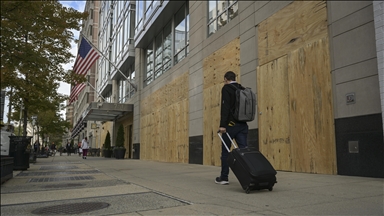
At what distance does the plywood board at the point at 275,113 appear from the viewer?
27.4 feet

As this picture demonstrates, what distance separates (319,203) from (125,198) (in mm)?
2539

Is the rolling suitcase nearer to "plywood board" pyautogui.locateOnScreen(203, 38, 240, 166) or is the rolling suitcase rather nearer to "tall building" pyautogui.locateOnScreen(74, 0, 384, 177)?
"tall building" pyautogui.locateOnScreen(74, 0, 384, 177)

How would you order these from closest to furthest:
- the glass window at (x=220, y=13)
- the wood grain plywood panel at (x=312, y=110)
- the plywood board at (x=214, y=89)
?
1. the wood grain plywood panel at (x=312, y=110)
2. the plywood board at (x=214, y=89)
3. the glass window at (x=220, y=13)

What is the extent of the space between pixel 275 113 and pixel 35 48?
7214mm

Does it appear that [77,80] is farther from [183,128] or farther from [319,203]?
[319,203]

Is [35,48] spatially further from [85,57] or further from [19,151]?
[85,57]

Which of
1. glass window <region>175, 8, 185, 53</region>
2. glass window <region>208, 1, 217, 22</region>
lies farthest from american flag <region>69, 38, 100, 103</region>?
glass window <region>208, 1, 217, 22</region>

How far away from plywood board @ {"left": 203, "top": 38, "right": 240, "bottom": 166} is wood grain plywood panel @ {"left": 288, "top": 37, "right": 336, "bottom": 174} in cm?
297

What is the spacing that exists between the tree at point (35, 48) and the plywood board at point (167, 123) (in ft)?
14.9

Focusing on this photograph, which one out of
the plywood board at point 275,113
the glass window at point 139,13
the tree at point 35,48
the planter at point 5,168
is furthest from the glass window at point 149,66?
the planter at point 5,168

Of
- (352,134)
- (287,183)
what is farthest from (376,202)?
(352,134)

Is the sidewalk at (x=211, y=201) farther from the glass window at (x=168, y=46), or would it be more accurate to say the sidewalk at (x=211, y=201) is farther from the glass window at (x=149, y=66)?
the glass window at (x=149, y=66)

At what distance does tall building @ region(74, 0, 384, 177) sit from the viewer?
638 cm

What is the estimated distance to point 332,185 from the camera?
5.34 metres
